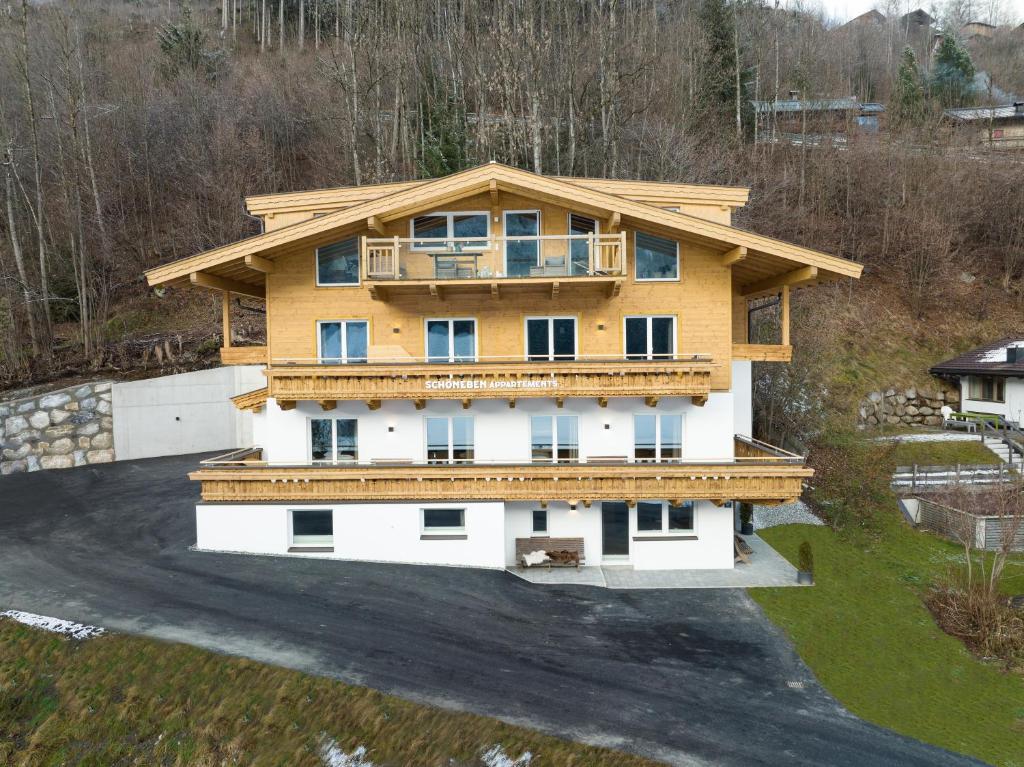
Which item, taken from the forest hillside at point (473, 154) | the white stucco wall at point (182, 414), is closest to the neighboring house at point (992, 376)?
the forest hillside at point (473, 154)

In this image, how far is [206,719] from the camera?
10.8 meters

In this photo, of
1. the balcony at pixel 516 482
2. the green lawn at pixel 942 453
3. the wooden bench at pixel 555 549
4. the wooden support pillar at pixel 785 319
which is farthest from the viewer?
the green lawn at pixel 942 453

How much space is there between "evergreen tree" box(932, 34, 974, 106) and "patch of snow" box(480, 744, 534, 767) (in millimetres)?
63758

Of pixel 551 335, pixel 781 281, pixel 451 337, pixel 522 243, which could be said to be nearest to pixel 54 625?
pixel 451 337

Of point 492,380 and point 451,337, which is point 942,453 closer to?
point 492,380

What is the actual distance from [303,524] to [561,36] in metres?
31.3

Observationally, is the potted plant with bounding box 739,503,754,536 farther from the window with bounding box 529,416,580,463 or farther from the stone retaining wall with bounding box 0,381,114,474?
the stone retaining wall with bounding box 0,381,114,474

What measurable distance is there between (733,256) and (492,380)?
794 centimetres

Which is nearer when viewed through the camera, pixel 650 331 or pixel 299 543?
pixel 299 543

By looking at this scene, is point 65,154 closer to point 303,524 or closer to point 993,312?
point 303,524

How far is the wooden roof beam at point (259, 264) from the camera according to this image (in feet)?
57.3

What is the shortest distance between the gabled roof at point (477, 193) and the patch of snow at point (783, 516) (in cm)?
973

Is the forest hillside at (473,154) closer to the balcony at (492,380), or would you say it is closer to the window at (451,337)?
the balcony at (492,380)

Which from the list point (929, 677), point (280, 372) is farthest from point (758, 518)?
point (280, 372)
